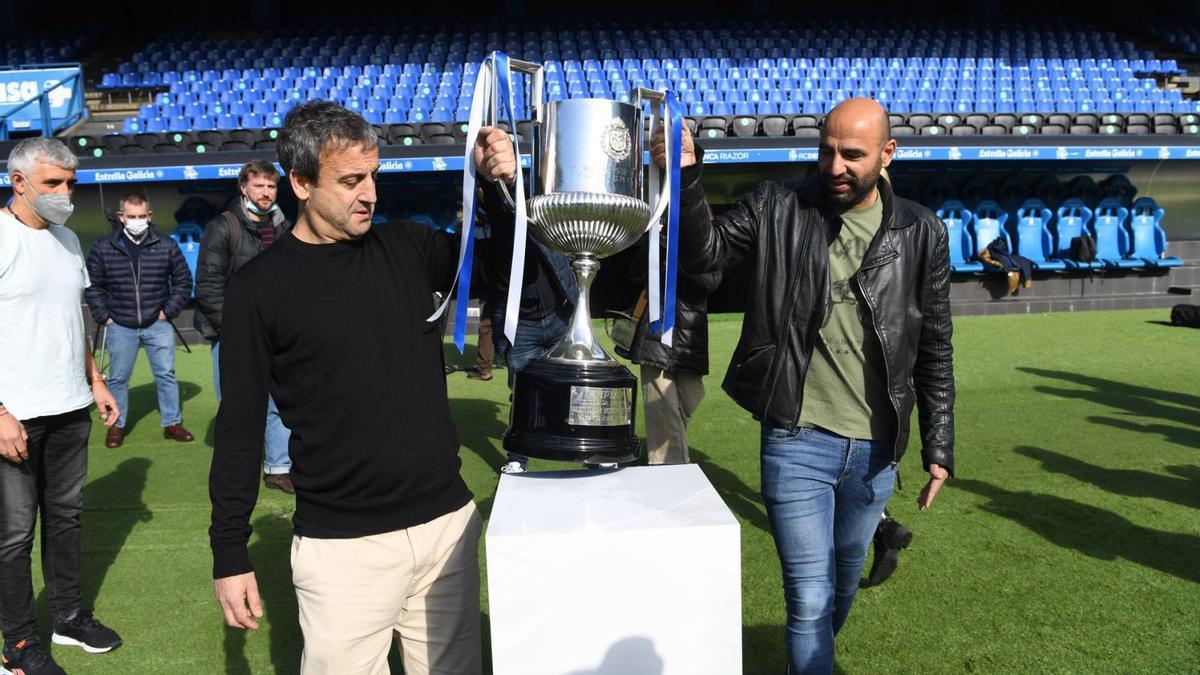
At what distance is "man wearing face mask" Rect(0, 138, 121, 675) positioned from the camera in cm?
285

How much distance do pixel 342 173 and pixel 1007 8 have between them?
83.6ft

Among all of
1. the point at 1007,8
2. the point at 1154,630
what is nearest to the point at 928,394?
the point at 1154,630

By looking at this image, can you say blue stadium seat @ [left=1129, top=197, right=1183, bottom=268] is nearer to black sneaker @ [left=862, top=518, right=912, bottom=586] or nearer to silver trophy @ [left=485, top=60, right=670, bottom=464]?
black sneaker @ [left=862, top=518, right=912, bottom=586]

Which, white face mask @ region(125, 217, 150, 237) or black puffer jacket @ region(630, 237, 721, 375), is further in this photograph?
white face mask @ region(125, 217, 150, 237)

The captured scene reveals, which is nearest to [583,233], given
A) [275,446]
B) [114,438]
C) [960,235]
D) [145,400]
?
[275,446]

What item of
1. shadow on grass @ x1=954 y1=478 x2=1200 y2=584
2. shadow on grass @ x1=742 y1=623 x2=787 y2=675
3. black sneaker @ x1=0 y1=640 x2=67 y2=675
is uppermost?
shadow on grass @ x1=954 y1=478 x2=1200 y2=584

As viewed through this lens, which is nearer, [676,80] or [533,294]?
[533,294]

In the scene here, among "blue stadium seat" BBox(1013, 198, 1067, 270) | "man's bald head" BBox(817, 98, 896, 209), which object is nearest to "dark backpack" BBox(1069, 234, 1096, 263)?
"blue stadium seat" BBox(1013, 198, 1067, 270)

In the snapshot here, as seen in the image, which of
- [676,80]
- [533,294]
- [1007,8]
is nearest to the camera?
[533,294]

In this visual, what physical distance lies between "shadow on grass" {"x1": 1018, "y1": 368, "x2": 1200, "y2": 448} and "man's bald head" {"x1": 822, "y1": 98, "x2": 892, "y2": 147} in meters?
4.41

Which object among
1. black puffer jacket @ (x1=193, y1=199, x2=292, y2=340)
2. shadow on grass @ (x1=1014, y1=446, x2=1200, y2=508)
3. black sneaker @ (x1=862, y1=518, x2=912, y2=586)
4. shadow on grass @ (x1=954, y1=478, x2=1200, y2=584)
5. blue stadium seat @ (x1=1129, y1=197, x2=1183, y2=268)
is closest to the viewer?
black sneaker @ (x1=862, y1=518, x2=912, y2=586)

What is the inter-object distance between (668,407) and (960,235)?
885 cm

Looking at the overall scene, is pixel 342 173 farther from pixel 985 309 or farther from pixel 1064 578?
pixel 985 309

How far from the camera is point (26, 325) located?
9.48 feet
